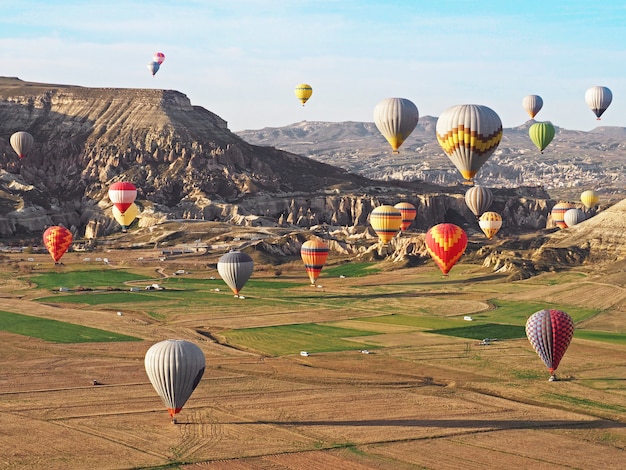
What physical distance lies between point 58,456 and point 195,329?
1766 inches

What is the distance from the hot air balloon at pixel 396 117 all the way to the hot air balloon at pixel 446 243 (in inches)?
448

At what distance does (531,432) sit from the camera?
187 feet

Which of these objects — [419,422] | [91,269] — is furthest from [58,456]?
[91,269]

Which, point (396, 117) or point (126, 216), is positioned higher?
point (396, 117)

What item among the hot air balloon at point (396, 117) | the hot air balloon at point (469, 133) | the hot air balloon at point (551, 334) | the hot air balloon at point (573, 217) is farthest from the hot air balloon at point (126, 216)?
the hot air balloon at point (551, 334)

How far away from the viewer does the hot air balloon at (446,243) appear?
120m

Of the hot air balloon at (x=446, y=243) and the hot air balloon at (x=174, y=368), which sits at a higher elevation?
the hot air balloon at (x=446, y=243)

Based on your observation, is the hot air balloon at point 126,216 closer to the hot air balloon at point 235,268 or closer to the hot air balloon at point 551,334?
the hot air balloon at point 235,268

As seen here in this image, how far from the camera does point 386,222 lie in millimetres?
149250

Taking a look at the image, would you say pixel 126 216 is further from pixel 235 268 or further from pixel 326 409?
pixel 326 409

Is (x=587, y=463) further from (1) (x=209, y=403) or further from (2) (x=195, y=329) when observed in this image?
(2) (x=195, y=329)

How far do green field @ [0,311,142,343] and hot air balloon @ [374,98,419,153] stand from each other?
142ft

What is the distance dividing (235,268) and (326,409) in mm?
57702

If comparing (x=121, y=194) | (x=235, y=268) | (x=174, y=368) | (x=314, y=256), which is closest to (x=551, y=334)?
(x=174, y=368)
